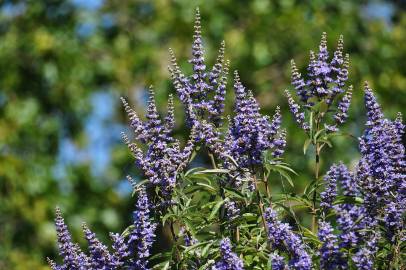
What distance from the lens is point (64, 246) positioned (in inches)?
146

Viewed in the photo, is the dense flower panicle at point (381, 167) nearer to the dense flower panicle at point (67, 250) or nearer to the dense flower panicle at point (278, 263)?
the dense flower panicle at point (278, 263)

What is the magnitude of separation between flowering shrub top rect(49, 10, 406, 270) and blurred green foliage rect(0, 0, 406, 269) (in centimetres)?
755

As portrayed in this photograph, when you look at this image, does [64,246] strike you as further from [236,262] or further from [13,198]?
[13,198]

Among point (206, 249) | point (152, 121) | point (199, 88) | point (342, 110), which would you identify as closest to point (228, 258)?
point (206, 249)

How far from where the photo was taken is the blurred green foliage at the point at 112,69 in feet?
38.6

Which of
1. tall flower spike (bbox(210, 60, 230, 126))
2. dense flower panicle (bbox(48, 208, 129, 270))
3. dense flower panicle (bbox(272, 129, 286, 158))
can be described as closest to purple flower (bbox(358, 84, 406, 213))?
dense flower panicle (bbox(272, 129, 286, 158))

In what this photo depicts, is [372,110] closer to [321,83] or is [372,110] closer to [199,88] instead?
[321,83]

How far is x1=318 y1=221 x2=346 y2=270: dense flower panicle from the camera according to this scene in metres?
3.17

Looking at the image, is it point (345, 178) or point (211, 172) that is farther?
point (345, 178)

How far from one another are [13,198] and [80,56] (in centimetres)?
213

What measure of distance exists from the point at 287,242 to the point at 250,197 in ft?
2.07

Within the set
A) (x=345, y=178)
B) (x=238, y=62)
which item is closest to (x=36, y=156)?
(x=238, y=62)

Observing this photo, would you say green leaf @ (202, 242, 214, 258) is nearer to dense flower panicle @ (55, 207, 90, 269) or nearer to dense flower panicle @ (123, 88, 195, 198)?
dense flower panicle @ (123, 88, 195, 198)

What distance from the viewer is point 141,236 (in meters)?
3.57
